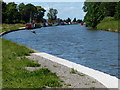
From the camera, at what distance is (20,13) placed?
135 metres

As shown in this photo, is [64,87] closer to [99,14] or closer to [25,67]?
[25,67]

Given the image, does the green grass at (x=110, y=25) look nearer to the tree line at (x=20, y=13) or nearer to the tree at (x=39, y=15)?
the tree line at (x=20, y=13)

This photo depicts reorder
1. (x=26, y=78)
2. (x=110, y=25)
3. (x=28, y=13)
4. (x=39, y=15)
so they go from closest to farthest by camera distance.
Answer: (x=26, y=78), (x=110, y=25), (x=28, y=13), (x=39, y=15)

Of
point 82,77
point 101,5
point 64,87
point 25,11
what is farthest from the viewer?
point 25,11

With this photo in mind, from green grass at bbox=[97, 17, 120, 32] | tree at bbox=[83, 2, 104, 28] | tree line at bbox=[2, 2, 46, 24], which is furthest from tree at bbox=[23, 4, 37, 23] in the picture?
green grass at bbox=[97, 17, 120, 32]

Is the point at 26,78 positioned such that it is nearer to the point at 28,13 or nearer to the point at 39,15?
the point at 28,13

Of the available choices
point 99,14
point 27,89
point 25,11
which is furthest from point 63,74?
point 25,11

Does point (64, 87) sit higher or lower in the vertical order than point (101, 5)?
lower

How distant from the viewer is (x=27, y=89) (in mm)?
9312

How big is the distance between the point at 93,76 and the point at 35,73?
250 cm

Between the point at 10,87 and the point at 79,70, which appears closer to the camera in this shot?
the point at 10,87

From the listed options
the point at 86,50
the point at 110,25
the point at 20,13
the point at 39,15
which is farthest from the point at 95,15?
the point at 39,15

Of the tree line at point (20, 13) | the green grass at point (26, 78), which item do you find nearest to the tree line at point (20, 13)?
the tree line at point (20, 13)

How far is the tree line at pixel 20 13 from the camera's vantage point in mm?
102625
